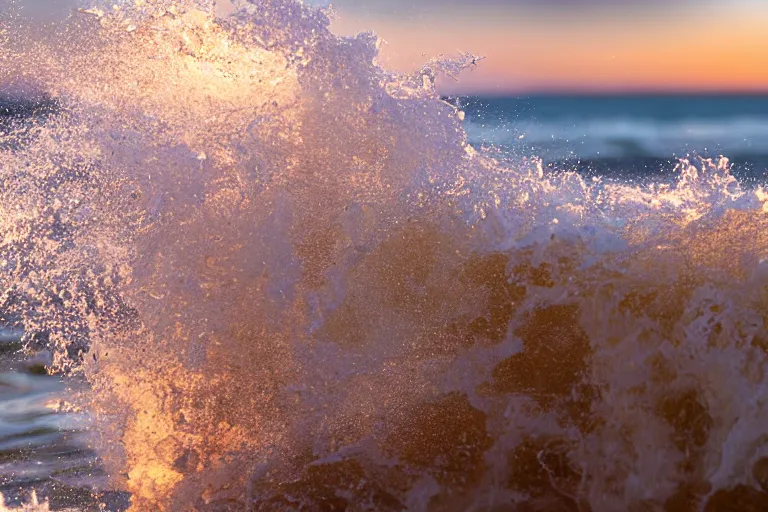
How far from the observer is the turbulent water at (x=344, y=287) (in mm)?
1373

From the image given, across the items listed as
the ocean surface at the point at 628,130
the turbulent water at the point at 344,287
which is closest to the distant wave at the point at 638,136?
the ocean surface at the point at 628,130

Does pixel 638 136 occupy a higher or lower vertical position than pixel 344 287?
higher

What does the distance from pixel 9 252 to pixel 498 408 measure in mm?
1343

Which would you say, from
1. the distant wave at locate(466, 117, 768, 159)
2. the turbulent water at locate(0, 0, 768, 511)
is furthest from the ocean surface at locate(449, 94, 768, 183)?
the turbulent water at locate(0, 0, 768, 511)

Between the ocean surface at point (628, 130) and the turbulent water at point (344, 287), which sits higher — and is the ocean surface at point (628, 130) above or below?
above

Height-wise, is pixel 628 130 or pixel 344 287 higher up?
pixel 628 130

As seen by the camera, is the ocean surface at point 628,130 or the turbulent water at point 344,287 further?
the ocean surface at point 628,130

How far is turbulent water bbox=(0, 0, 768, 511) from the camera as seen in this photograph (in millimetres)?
1373

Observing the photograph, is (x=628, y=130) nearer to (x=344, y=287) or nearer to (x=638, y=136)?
(x=638, y=136)

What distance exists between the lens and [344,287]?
1429mm

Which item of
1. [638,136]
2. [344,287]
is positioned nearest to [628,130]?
[638,136]

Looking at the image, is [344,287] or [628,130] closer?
[344,287]

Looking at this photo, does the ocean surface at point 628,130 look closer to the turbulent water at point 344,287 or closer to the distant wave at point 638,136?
the distant wave at point 638,136

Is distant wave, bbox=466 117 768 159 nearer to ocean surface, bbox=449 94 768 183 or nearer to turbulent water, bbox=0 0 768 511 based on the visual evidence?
ocean surface, bbox=449 94 768 183
